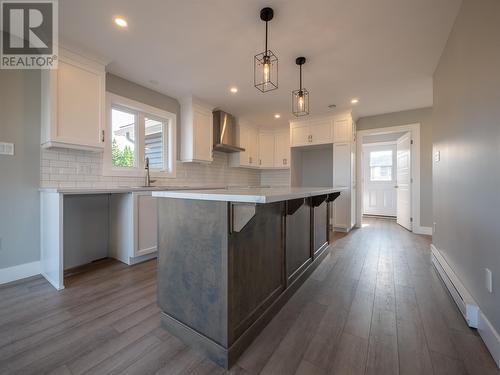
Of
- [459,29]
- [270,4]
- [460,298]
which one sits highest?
[270,4]

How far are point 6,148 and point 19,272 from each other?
4.10 ft

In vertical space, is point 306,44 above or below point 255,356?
above

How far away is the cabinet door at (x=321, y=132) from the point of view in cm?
468

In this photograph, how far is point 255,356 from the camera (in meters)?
1.26

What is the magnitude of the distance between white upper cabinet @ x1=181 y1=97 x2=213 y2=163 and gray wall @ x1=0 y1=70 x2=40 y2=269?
74.3 inches

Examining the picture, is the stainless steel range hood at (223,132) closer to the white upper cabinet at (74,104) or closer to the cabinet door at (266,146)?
the cabinet door at (266,146)

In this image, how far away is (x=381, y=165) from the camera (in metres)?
6.73

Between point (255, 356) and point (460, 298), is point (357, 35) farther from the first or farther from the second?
point (255, 356)

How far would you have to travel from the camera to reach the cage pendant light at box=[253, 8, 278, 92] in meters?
1.91

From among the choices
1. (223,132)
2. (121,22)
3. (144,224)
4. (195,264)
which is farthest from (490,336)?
(223,132)

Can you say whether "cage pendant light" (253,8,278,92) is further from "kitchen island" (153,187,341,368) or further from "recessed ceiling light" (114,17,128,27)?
"recessed ceiling light" (114,17,128,27)

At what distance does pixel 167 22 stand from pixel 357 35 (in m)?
1.88

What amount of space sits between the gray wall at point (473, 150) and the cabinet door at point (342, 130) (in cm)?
202

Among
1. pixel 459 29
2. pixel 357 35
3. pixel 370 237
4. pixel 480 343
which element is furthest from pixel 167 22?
pixel 370 237
